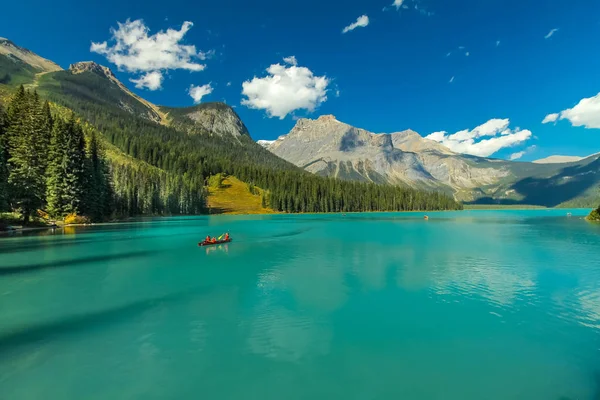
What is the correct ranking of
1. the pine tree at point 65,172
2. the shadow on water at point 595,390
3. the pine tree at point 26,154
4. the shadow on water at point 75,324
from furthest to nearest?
the pine tree at point 65,172, the pine tree at point 26,154, the shadow on water at point 75,324, the shadow on water at point 595,390

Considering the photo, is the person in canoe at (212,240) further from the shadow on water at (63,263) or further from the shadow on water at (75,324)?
the shadow on water at (75,324)

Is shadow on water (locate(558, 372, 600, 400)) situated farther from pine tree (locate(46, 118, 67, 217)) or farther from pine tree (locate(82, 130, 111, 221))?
pine tree (locate(82, 130, 111, 221))

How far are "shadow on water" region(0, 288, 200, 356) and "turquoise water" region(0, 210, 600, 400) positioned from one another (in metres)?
0.11

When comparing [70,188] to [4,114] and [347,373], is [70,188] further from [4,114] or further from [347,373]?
[347,373]

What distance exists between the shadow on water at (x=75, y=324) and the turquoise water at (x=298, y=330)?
0.35 feet

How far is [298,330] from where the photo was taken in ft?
60.0

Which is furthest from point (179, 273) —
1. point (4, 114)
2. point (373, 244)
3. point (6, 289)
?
point (4, 114)

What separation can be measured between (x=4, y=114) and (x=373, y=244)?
7838 centimetres

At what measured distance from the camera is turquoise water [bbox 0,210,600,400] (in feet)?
41.8

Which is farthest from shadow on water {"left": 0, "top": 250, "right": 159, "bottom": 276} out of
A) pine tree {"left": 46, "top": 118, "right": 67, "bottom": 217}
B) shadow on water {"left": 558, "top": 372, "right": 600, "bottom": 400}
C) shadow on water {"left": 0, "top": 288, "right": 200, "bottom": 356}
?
pine tree {"left": 46, "top": 118, "right": 67, "bottom": 217}

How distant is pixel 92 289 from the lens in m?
26.0

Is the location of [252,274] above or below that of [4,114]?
below

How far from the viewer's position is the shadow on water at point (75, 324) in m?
16.4

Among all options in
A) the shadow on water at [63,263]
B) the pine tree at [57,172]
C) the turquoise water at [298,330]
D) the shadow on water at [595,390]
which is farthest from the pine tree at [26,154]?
the shadow on water at [595,390]
